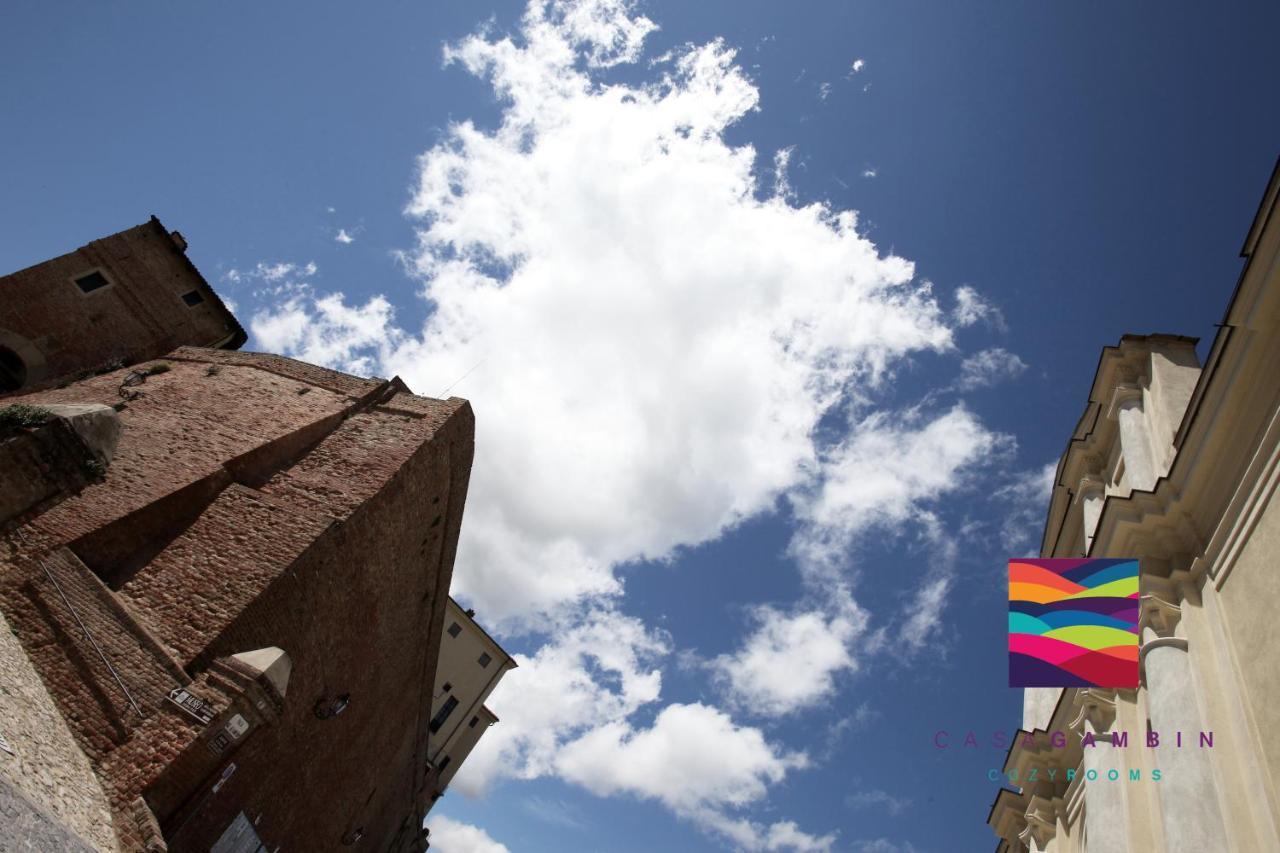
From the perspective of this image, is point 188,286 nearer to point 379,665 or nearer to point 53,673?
point 379,665

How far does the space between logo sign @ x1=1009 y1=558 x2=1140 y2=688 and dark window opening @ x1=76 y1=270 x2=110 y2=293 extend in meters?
22.5

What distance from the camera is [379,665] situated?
1503 cm

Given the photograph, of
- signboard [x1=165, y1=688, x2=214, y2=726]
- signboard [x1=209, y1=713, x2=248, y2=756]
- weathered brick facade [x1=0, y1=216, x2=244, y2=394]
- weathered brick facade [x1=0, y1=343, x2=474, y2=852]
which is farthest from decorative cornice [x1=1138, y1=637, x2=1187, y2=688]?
weathered brick facade [x1=0, y1=216, x2=244, y2=394]

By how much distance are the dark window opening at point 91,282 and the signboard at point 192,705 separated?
15481 mm

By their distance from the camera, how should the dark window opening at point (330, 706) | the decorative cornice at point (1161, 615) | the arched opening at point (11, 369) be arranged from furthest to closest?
the arched opening at point (11, 369), the dark window opening at point (330, 706), the decorative cornice at point (1161, 615)

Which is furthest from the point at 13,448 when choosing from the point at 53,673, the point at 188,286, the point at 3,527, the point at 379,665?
the point at 188,286

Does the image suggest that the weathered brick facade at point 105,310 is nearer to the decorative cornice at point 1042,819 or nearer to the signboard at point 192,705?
the signboard at point 192,705

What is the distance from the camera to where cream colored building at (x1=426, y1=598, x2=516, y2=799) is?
97.6 ft

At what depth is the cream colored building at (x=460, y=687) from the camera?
1171 inches

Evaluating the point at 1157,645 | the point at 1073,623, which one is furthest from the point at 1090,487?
the point at 1073,623

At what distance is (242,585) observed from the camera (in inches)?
A: 384

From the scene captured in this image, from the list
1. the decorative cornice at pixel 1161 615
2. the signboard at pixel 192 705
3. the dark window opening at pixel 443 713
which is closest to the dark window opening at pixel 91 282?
the signboard at pixel 192 705

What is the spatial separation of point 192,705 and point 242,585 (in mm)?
1798

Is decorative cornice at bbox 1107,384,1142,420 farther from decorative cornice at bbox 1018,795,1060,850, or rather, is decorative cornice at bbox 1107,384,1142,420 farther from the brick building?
the brick building
